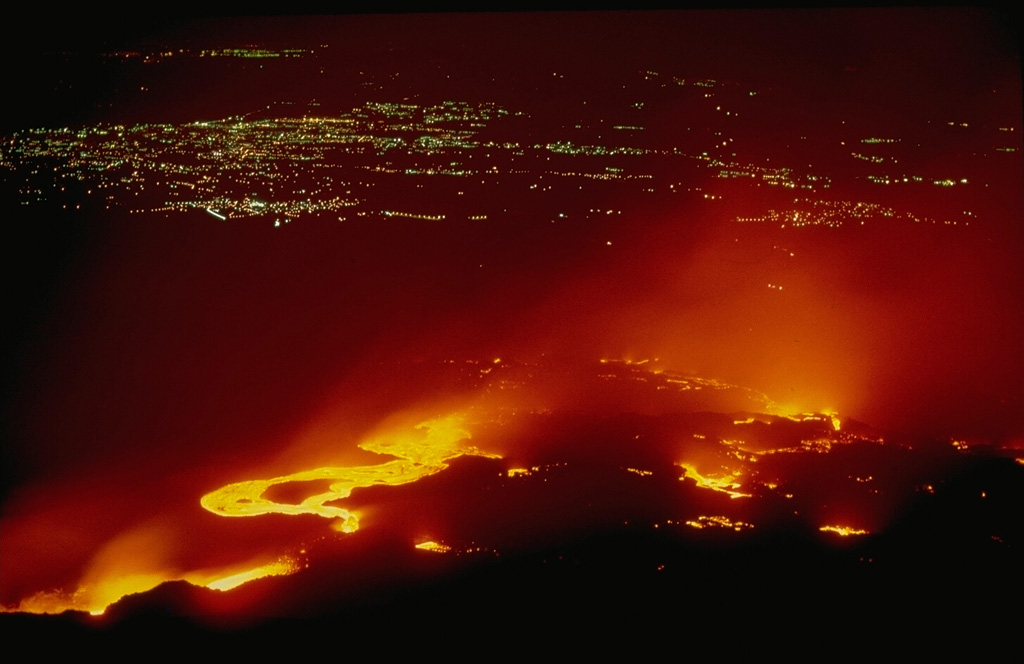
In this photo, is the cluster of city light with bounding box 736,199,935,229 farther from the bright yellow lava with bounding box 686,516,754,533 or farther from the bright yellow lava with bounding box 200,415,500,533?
the bright yellow lava with bounding box 200,415,500,533

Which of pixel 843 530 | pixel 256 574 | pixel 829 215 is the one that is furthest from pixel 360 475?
pixel 829 215

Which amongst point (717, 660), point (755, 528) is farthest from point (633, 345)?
point (717, 660)

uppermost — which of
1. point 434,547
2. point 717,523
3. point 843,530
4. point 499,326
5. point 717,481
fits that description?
point 499,326

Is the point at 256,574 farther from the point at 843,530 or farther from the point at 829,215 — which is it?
the point at 829,215

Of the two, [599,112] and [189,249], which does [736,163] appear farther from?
[189,249]

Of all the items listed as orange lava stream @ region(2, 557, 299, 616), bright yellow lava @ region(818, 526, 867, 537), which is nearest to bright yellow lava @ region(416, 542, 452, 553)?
orange lava stream @ region(2, 557, 299, 616)
